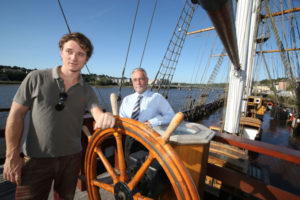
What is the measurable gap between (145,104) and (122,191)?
Answer: 92 cm

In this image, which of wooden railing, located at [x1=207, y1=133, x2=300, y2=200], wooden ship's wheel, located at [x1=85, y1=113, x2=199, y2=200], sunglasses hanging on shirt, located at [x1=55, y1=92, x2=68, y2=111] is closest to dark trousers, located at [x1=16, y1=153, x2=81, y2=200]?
wooden ship's wheel, located at [x1=85, y1=113, x2=199, y2=200]

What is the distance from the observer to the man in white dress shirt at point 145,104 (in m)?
1.70

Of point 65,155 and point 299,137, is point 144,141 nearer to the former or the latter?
point 65,155

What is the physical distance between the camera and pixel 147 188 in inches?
41.9

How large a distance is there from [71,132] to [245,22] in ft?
15.9

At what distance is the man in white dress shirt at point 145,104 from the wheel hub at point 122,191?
68 cm

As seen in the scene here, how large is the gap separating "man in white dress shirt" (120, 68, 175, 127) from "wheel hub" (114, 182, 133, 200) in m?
0.68

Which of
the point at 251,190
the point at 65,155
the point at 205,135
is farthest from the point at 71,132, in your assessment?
the point at 251,190

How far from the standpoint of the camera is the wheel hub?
0.99 m

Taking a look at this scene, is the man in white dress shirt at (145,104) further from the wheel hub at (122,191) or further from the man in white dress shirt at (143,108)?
the wheel hub at (122,191)

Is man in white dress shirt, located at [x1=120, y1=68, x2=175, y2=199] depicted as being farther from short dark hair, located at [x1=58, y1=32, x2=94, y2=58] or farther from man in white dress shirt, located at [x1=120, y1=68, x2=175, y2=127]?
short dark hair, located at [x1=58, y1=32, x2=94, y2=58]

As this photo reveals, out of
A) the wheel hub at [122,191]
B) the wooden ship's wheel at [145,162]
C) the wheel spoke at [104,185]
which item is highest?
the wooden ship's wheel at [145,162]

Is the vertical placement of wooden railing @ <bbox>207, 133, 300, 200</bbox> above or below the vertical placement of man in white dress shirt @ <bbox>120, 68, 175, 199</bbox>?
below

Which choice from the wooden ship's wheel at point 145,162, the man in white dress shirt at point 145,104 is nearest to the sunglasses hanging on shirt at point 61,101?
the wooden ship's wheel at point 145,162
